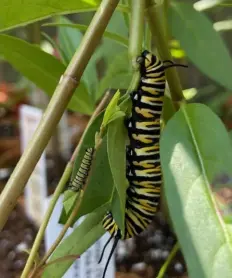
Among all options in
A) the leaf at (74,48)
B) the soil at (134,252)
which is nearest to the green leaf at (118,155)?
the leaf at (74,48)

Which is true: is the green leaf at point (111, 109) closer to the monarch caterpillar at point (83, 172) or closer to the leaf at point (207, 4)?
the monarch caterpillar at point (83, 172)

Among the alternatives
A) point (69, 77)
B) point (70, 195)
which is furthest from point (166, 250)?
point (69, 77)

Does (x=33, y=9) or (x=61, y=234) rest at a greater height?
(x=33, y=9)

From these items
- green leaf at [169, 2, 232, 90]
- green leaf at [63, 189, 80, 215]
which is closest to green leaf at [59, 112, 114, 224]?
green leaf at [63, 189, 80, 215]

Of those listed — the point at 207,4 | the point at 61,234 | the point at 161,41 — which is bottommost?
the point at 61,234

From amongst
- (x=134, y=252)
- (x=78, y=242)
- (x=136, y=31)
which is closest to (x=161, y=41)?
(x=136, y=31)

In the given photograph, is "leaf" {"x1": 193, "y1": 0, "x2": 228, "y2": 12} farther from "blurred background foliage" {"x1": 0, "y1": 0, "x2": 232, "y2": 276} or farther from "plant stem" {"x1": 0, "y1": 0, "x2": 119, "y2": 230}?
"plant stem" {"x1": 0, "y1": 0, "x2": 119, "y2": 230}

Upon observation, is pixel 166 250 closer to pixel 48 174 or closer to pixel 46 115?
pixel 48 174

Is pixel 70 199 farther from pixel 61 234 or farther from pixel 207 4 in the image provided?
pixel 207 4
